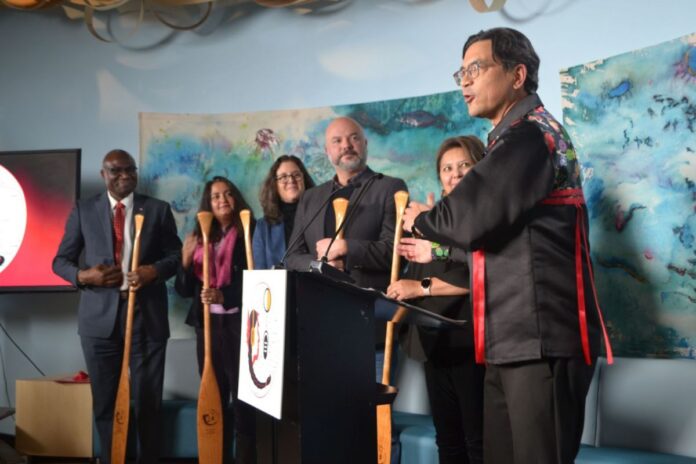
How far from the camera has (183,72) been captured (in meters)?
5.21

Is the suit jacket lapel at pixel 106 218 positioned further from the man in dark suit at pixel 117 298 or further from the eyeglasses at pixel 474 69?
the eyeglasses at pixel 474 69

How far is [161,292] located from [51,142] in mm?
1826

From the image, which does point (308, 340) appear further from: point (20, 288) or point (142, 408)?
point (20, 288)

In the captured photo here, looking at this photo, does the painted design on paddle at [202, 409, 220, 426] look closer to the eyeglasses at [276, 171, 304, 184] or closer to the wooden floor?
the wooden floor

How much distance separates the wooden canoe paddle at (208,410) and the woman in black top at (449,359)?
147cm

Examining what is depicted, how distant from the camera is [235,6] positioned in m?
5.10

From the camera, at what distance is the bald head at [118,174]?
423 cm

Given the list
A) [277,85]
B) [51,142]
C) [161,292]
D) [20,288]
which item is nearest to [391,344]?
[161,292]

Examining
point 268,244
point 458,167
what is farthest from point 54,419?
point 458,167

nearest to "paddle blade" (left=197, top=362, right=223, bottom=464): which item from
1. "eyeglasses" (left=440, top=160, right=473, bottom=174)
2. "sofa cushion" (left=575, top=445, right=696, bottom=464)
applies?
"eyeglasses" (left=440, top=160, right=473, bottom=174)

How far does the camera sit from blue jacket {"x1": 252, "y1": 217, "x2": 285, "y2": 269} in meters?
4.07

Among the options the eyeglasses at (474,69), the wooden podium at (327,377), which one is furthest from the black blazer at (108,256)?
the eyeglasses at (474,69)

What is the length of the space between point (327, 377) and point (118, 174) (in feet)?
9.17

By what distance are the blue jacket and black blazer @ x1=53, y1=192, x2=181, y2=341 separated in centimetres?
45
